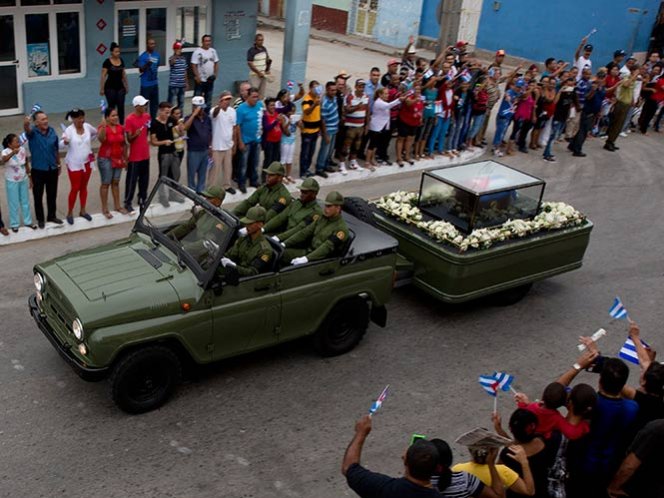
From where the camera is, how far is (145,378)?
22.7ft

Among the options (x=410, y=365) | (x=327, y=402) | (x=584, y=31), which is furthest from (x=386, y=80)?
(x=584, y=31)

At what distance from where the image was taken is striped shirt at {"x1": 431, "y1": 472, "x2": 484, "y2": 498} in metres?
4.69

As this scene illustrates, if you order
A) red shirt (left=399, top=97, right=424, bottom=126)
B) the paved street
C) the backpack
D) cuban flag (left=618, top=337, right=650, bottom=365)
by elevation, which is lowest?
the paved street

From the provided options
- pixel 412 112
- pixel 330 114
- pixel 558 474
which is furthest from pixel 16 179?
pixel 558 474

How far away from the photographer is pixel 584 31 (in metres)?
23.4

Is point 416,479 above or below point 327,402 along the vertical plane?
above

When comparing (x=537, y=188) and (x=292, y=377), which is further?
(x=537, y=188)

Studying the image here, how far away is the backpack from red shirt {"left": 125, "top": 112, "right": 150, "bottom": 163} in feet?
23.1

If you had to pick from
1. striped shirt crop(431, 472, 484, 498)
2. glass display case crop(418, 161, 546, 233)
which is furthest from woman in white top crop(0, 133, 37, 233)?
striped shirt crop(431, 472, 484, 498)

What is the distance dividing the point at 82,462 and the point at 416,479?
3.27 m

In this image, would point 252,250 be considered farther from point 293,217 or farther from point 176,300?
point 293,217

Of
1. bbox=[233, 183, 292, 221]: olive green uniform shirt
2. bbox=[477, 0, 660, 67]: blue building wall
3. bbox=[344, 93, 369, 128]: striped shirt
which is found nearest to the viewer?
bbox=[233, 183, 292, 221]: olive green uniform shirt

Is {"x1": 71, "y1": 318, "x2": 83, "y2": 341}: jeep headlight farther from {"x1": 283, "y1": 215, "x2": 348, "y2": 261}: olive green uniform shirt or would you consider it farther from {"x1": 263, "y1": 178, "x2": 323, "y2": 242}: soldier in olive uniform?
{"x1": 263, "y1": 178, "x2": 323, "y2": 242}: soldier in olive uniform

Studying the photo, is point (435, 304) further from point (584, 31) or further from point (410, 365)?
point (584, 31)
